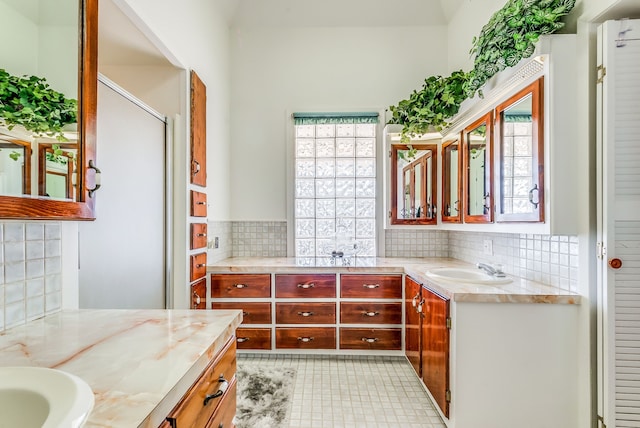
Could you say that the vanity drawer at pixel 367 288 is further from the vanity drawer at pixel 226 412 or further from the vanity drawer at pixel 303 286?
the vanity drawer at pixel 226 412

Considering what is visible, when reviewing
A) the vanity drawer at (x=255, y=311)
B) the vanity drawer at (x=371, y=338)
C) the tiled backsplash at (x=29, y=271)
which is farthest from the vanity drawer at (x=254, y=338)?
the tiled backsplash at (x=29, y=271)

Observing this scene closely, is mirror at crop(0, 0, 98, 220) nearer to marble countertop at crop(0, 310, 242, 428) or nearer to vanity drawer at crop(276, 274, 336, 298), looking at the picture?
marble countertop at crop(0, 310, 242, 428)

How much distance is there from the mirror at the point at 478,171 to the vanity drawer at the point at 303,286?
3.97 ft

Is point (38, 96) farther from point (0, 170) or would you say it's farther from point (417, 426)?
point (417, 426)

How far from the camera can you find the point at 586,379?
1.52m

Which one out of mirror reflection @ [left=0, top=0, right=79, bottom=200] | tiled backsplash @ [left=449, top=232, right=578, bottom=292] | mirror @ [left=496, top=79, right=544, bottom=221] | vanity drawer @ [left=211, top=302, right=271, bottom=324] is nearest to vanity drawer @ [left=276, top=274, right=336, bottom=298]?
vanity drawer @ [left=211, top=302, right=271, bottom=324]

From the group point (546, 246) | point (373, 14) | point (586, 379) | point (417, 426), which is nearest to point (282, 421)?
point (417, 426)

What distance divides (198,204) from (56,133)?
1.55 m

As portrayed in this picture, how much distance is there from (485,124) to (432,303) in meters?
1.20

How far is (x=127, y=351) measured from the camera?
88 centimetres

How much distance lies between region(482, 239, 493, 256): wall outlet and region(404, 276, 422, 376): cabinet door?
657 mm

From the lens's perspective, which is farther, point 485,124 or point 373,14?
point 373,14

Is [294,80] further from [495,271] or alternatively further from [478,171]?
[495,271]

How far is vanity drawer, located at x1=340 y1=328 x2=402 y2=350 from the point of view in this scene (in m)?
2.64
